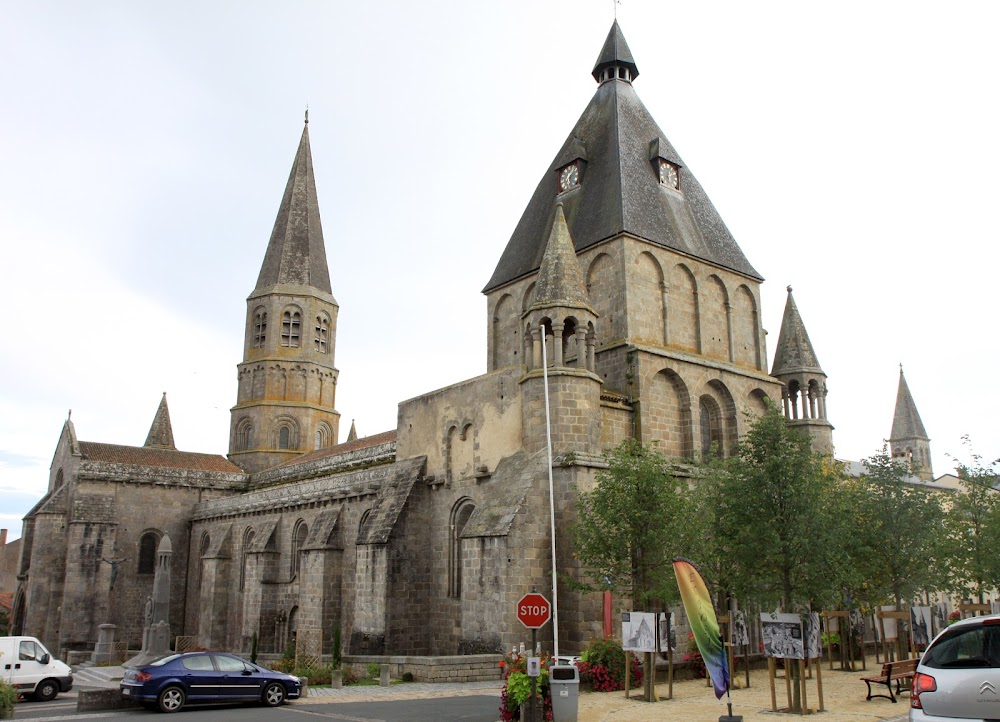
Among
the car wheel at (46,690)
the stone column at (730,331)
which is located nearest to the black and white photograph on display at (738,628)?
the stone column at (730,331)

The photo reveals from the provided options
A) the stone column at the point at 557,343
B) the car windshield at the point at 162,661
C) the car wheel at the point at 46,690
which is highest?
the stone column at the point at 557,343

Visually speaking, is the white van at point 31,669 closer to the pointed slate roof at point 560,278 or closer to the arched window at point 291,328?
the pointed slate roof at point 560,278

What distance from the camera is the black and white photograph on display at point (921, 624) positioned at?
71.1 feet

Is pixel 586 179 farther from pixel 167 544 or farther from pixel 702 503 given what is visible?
pixel 167 544

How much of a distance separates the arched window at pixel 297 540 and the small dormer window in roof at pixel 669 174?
69.9ft

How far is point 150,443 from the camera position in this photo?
190 feet

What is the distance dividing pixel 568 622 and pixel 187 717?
10156 millimetres

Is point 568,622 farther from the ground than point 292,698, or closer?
farther from the ground

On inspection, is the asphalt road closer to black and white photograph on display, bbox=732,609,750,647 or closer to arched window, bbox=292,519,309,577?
black and white photograph on display, bbox=732,609,750,647

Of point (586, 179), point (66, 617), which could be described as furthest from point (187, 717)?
point (66, 617)

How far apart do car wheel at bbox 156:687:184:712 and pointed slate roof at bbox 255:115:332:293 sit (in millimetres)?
39044

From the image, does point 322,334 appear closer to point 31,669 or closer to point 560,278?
point 560,278

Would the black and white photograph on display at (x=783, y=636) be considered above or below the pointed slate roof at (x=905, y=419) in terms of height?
below

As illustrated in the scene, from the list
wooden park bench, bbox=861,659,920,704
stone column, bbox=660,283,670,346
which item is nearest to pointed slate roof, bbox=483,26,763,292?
stone column, bbox=660,283,670,346
